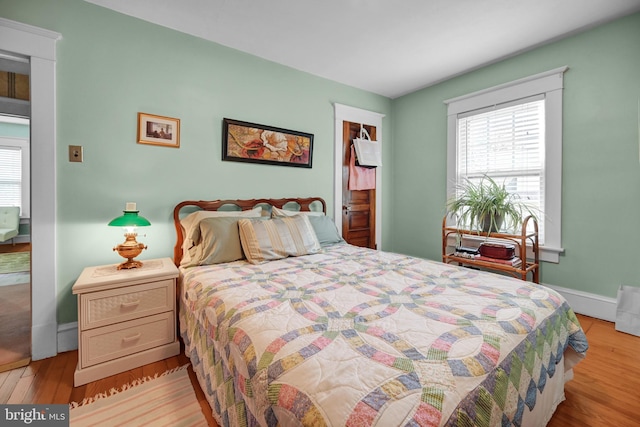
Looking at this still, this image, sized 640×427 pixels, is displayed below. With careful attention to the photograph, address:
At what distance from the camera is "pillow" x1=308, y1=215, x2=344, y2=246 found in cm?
280

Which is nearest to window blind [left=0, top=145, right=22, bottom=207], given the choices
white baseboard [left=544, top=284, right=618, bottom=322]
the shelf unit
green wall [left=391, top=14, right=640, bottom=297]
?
the shelf unit

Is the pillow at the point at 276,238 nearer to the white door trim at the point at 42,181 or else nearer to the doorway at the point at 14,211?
the white door trim at the point at 42,181

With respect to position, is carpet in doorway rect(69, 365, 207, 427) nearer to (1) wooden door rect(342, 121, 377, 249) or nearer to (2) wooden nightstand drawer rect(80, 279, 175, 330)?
(2) wooden nightstand drawer rect(80, 279, 175, 330)

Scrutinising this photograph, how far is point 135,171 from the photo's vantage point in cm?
227

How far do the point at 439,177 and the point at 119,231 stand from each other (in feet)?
11.3

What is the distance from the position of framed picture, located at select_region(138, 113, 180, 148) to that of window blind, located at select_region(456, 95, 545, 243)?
3.08 metres

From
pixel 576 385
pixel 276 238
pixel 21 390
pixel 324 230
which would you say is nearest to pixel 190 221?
pixel 276 238

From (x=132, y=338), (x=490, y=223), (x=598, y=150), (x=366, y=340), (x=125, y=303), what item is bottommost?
(x=132, y=338)

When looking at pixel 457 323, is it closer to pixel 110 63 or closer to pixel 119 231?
pixel 119 231

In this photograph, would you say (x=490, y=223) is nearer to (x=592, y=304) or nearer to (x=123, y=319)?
(x=592, y=304)

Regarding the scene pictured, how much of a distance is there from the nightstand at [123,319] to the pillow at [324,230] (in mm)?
1317

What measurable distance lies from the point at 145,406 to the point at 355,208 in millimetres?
2854

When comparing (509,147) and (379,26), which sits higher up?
(379,26)

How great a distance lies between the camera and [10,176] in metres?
5.18
